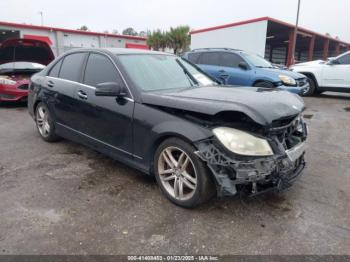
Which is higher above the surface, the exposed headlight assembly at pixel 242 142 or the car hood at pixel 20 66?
the car hood at pixel 20 66

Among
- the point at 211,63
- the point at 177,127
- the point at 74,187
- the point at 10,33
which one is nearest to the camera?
the point at 177,127

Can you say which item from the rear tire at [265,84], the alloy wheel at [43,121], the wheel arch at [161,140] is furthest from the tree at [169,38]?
the wheel arch at [161,140]

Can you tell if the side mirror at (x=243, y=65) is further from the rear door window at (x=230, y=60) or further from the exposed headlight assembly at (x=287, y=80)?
the exposed headlight assembly at (x=287, y=80)

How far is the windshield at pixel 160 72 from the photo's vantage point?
11.1ft

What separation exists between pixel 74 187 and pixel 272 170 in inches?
86.0

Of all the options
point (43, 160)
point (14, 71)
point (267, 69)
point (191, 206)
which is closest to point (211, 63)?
point (267, 69)

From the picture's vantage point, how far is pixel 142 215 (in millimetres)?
2783

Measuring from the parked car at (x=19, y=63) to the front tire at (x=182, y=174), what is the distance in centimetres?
658

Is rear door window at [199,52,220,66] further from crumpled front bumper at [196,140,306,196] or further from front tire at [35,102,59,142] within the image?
crumpled front bumper at [196,140,306,196]

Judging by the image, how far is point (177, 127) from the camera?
2.74 meters

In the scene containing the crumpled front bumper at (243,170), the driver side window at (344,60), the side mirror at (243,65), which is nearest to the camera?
the crumpled front bumper at (243,170)

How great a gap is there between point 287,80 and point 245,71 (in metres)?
1.19

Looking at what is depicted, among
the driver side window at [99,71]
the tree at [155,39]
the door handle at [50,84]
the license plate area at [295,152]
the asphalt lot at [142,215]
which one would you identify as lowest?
the asphalt lot at [142,215]

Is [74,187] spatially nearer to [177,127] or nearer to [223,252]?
[177,127]
